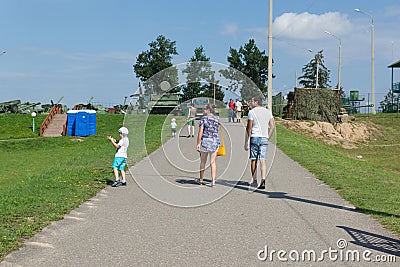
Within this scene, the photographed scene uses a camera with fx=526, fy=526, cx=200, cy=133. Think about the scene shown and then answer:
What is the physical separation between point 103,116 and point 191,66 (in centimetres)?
4118

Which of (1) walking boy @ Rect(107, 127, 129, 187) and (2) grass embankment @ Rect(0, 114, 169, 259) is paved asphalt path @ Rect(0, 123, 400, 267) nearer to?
(2) grass embankment @ Rect(0, 114, 169, 259)

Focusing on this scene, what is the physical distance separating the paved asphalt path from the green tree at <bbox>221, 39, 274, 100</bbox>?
220cm

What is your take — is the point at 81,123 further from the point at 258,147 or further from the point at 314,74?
the point at 314,74

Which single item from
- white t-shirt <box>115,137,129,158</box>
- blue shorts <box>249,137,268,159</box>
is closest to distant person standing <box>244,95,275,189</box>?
blue shorts <box>249,137,268,159</box>

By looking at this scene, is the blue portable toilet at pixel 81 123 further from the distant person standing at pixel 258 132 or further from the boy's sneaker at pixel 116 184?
the distant person standing at pixel 258 132

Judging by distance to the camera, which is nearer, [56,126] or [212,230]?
[212,230]

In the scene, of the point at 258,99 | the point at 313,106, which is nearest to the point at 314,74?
the point at 313,106

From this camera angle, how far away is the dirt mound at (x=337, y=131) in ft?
120

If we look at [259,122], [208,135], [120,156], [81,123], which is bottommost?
[120,156]

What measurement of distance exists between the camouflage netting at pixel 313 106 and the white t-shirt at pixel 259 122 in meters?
29.1

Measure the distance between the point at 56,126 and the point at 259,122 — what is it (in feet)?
101

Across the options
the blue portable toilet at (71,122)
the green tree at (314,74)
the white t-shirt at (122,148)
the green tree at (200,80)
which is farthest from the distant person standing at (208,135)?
the green tree at (314,74)

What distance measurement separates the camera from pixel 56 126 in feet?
130

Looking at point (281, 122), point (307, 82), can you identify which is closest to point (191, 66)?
point (281, 122)
